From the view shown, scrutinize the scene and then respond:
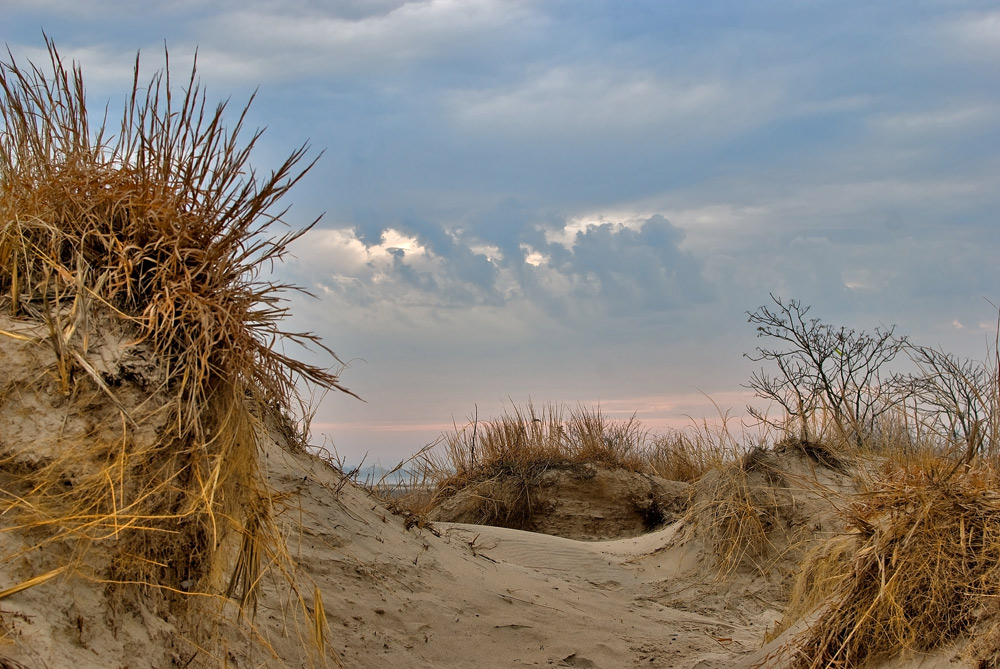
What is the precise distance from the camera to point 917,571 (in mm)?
3637

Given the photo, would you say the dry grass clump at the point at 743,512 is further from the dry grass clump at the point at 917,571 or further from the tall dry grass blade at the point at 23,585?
the tall dry grass blade at the point at 23,585

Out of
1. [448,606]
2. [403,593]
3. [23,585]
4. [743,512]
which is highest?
[23,585]

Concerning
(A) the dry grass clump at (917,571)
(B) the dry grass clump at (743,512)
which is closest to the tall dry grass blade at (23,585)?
(A) the dry grass clump at (917,571)

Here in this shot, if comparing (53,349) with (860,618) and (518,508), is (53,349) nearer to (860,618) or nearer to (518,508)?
(860,618)

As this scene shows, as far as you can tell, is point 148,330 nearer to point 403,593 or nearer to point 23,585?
point 23,585

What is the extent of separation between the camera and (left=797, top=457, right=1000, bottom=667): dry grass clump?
3486 millimetres

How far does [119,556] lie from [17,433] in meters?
0.60

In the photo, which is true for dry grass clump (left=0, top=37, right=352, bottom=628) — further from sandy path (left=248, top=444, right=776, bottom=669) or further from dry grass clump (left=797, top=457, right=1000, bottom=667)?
dry grass clump (left=797, top=457, right=1000, bottom=667)

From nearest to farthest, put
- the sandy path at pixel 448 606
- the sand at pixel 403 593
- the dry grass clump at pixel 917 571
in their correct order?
the sand at pixel 403 593, the dry grass clump at pixel 917 571, the sandy path at pixel 448 606

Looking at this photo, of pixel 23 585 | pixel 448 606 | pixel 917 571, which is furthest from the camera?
pixel 448 606

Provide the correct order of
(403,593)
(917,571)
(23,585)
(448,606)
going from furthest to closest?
(448,606) < (403,593) < (917,571) < (23,585)

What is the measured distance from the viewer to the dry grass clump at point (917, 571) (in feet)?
11.4

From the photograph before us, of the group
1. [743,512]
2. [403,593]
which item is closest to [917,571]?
[403,593]

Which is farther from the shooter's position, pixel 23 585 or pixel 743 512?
pixel 743 512
